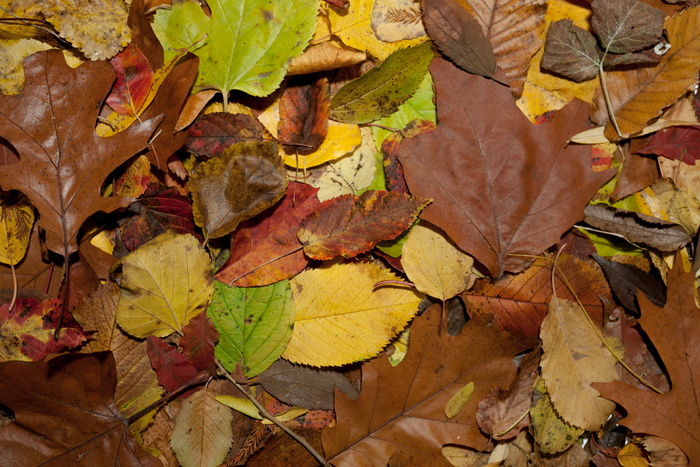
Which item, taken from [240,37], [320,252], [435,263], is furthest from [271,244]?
[240,37]

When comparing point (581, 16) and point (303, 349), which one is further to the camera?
point (581, 16)

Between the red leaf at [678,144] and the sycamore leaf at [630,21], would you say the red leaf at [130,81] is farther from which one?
the red leaf at [678,144]

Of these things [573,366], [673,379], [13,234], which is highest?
[13,234]

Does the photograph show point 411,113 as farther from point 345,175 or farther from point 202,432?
point 202,432

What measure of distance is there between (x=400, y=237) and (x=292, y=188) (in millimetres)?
296

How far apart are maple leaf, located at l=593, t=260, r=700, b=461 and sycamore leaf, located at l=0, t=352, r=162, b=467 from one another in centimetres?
116

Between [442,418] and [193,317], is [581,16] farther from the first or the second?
[193,317]

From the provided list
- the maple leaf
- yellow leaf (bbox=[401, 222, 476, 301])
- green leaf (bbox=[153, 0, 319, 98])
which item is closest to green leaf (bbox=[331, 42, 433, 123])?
green leaf (bbox=[153, 0, 319, 98])

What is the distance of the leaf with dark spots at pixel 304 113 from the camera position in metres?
1.34

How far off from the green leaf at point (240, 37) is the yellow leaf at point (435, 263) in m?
0.52

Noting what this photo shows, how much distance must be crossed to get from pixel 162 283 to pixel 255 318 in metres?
0.23

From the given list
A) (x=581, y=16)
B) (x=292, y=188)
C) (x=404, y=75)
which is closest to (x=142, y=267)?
(x=292, y=188)

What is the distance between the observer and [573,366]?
133 centimetres

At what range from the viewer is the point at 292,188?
4.34 ft
